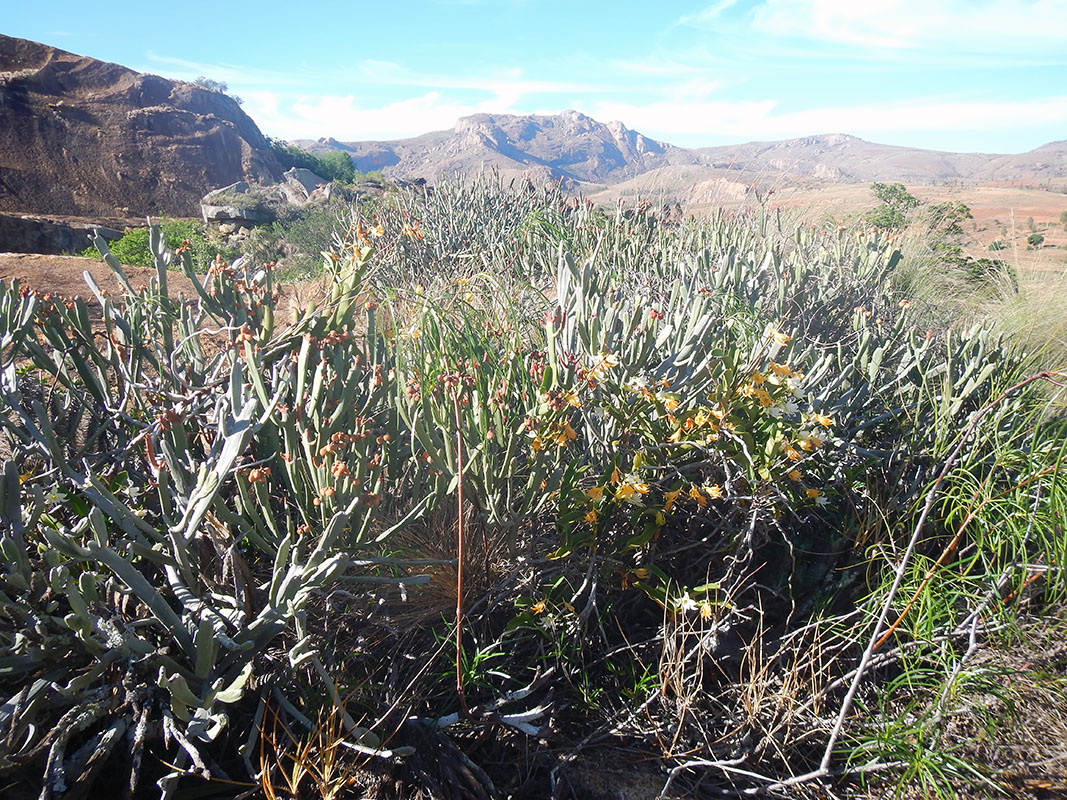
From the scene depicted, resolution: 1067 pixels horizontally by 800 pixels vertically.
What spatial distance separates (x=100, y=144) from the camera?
26.4 metres

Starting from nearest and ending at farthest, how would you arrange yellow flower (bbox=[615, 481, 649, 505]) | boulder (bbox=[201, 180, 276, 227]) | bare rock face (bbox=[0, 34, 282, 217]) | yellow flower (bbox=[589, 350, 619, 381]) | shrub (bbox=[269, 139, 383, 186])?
1. yellow flower (bbox=[615, 481, 649, 505])
2. yellow flower (bbox=[589, 350, 619, 381])
3. boulder (bbox=[201, 180, 276, 227])
4. bare rock face (bbox=[0, 34, 282, 217])
5. shrub (bbox=[269, 139, 383, 186])

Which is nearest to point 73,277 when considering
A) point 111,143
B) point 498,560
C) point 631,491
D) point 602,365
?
point 498,560

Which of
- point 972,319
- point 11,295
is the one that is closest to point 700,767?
point 11,295

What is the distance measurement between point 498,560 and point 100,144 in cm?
3157

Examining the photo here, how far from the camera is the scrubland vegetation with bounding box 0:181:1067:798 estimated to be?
1518mm

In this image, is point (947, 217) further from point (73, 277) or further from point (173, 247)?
point (173, 247)

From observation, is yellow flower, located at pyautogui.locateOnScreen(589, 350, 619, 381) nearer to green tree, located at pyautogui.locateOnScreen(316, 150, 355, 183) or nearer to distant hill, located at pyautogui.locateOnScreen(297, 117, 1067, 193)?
green tree, located at pyautogui.locateOnScreen(316, 150, 355, 183)

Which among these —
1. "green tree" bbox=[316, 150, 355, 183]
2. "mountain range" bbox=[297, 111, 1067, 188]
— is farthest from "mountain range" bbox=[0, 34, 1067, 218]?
"mountain range" bbox=[297, 111, 1067, 188]

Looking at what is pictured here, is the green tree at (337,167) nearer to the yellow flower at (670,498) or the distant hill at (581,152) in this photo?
the distant hill at (581,152)

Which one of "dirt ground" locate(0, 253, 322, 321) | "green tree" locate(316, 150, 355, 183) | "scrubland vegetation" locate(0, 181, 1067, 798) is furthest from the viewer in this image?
"green tree" locate(316, 150, 355, 183)

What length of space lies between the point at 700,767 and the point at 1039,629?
3.56 ft

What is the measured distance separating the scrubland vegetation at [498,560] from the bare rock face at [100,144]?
26519 millimetres

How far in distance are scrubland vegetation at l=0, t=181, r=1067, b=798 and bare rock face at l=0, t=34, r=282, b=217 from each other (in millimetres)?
26519

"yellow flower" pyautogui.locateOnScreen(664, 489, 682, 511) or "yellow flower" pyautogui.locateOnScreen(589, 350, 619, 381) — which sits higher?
"yellow flower" pyautogui.locateOnScreen(589, 350, 619, 381)
